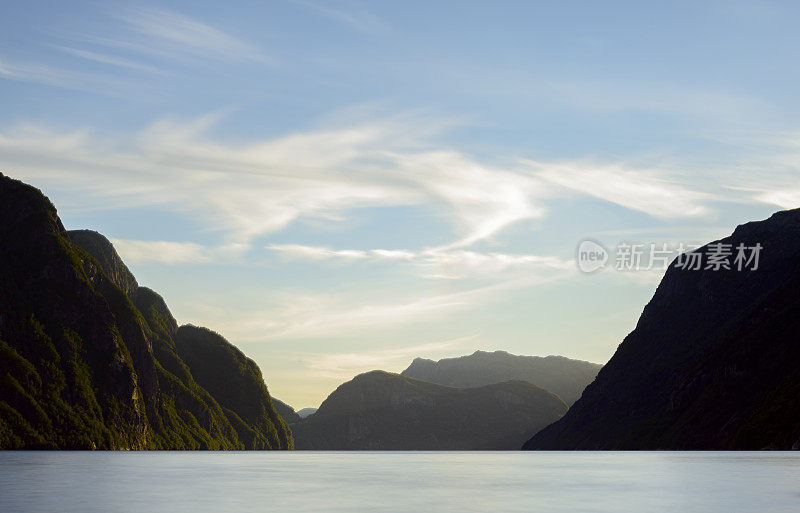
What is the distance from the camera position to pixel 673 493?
6512 centimetres

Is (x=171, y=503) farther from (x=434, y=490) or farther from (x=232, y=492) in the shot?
(x=434, y=490)

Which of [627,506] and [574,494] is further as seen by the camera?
[574,494]

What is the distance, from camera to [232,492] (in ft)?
223

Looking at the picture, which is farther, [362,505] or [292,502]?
[292,502]

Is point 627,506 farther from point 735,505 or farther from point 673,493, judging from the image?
point 673,493

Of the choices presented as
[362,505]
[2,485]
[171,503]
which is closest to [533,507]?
[362,505]

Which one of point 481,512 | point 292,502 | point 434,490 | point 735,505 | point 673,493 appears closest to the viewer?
point 481,512

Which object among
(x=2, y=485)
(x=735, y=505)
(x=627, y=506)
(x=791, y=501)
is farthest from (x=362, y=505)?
(x=2, y=485)

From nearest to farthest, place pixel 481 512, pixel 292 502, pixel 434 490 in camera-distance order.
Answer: pixel 481 512 → pixel 292 502 → pixel 434 490

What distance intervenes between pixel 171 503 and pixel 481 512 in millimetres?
20915

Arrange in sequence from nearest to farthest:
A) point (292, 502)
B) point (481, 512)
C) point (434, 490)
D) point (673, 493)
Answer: point (481, 512) → point (292, 502) → point (673, 493) → point (434, 490)

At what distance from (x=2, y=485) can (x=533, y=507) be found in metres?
47.0

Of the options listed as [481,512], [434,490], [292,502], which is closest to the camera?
[481,512]

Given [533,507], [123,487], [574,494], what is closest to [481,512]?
[533,507]
